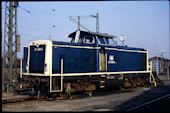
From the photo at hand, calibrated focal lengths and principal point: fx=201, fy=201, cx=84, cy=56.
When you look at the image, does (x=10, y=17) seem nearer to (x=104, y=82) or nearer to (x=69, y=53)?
(x=69, y=53)

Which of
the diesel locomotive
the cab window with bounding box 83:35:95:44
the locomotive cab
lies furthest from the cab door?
the cab window with bounding box 83:35:95:44

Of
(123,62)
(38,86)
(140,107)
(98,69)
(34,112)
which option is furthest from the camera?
(123,62)

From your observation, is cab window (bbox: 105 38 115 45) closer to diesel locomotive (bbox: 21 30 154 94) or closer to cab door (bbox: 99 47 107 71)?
diesel locomotive (bbox: 21 30 154 94)

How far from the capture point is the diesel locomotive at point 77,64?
34.2 ft

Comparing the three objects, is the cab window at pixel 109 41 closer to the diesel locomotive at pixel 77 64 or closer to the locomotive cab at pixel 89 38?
the diesel locomotive at pixel 77 64

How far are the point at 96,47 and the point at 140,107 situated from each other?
491 centimetres

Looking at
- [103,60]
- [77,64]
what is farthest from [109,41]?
[77,64]

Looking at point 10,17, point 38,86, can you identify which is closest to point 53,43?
point 38,86

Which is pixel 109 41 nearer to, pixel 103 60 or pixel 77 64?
pixel 103 60

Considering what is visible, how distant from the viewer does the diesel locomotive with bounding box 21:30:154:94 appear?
1043cm

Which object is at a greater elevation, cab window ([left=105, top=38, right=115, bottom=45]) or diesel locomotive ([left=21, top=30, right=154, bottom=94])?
cab window ([left=105, top=38, right=115, bottom=45])

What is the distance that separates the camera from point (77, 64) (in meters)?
11.4

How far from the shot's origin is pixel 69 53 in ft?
36.6

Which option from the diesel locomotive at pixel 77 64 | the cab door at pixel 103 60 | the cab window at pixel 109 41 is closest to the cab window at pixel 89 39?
the diesel locomotive at pixel 77 64
